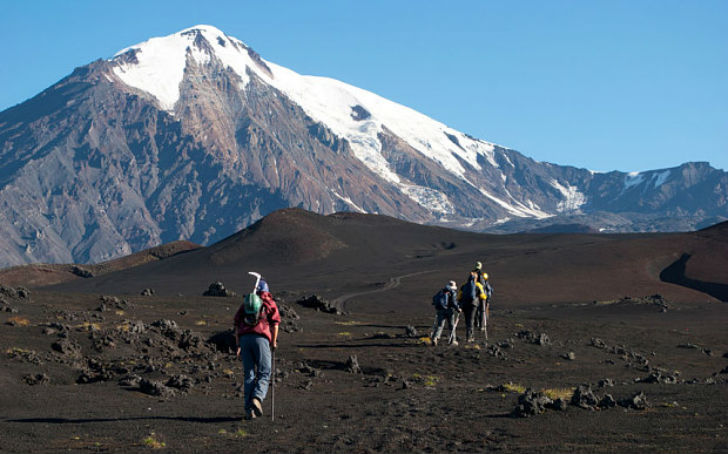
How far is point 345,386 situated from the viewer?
21797mm

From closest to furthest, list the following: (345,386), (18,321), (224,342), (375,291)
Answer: (345,386)
(18,321)
(224,342)
(375,291)

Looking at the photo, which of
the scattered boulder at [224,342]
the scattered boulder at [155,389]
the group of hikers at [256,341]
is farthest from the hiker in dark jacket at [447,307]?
the group of hikers at [256,341]

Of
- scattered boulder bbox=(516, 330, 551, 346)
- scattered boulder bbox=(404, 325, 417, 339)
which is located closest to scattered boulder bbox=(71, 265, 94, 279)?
scattered boulder bbox=(404, 325, 417, 339)

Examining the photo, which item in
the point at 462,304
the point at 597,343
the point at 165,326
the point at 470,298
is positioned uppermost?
the point at 470,298

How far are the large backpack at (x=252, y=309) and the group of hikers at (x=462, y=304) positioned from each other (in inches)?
475

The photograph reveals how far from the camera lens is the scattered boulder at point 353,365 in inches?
949

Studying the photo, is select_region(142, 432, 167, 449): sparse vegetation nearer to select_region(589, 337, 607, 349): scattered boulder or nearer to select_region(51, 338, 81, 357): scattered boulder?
select_region(51, 338, 81, 357): scattered boulder

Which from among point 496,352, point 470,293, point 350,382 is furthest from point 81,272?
point 350,382

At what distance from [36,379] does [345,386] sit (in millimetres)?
6803

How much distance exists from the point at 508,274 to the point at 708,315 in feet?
111

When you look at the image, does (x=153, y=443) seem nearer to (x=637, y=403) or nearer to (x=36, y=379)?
(x=36, y=379)

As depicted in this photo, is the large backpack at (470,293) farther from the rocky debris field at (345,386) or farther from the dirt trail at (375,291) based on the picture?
the dirt trail at (375,291)

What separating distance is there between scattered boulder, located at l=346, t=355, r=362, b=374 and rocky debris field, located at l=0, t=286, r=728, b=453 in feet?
0.14

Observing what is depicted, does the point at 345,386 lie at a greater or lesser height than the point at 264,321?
lesser
